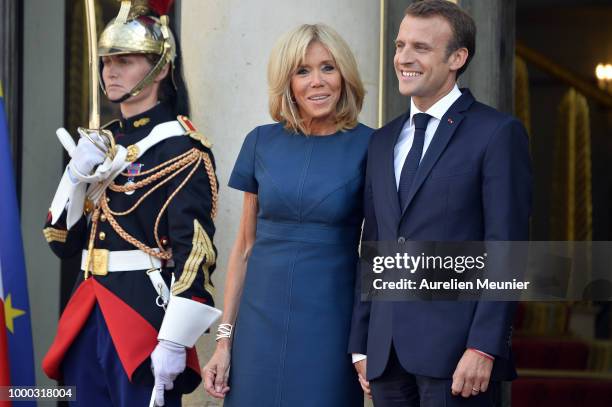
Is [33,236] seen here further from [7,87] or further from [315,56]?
[315,56]

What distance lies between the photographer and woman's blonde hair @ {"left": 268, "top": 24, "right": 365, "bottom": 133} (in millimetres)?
4160

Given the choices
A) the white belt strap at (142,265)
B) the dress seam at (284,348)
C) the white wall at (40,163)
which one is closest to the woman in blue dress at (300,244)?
the dress seam at (284,348)

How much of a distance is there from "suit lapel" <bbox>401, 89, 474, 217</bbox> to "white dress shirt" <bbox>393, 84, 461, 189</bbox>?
0.11ft

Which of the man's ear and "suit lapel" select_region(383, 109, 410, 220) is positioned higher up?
the man's ear

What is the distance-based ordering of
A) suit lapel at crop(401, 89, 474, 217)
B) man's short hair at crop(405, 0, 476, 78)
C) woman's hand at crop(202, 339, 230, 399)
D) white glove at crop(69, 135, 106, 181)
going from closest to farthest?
suit lapel at crop(401, 89, 474, 217) → man's short hair at crop(405, 0, 476, 78) → woman's hand at crop(202, 339, 230, 399) → white glove at crop(69, 135, 106, 181)

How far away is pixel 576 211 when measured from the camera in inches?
422

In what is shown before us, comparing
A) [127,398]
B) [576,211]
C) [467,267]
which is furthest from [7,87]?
[576,211]

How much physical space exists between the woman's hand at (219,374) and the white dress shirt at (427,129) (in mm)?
836

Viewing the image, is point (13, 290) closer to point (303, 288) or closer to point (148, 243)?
point (148, 243)

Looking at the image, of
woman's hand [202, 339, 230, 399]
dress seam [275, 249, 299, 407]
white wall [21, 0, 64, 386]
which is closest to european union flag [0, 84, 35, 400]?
woman's hand [202, 339, 230, 399]

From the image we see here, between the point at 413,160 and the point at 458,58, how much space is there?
334mm

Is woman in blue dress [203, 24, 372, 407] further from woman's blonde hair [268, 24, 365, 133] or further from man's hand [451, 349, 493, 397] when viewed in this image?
man's hand [451, 349, 493, 397]

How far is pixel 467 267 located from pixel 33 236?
2.91 meters

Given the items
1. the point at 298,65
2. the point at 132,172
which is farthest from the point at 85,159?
the point at 298,65
